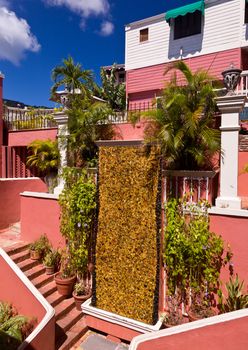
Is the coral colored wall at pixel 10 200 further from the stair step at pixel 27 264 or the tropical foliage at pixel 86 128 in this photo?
the tropical foliage at pixel 86 128

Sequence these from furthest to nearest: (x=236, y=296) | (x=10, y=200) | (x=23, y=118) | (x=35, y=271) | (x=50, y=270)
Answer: (x=23, y=118) → (x=10, y=200) → (x=50, y=270) → (x=35, y=271) → (x=236, y=296)

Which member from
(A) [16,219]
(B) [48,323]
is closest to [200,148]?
(B) [48,323]

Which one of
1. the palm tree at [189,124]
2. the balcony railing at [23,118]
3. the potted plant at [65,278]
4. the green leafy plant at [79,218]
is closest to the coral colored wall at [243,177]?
the palm tree at [189,124]

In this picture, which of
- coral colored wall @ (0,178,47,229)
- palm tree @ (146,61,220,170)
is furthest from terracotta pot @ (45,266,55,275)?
palm tree @ (146,61,220,170)

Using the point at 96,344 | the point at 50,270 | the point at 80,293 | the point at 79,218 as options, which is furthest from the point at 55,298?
the point at 79,218

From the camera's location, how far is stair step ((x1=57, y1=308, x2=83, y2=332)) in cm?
536

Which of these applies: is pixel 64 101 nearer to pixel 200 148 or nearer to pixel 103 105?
pixel 103 105

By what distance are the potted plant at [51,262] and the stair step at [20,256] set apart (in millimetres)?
564

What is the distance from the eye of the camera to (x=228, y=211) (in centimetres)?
456

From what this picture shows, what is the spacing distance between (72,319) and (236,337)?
12.1ft

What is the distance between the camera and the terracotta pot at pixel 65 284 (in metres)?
5.92

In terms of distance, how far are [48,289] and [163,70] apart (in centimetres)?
1080

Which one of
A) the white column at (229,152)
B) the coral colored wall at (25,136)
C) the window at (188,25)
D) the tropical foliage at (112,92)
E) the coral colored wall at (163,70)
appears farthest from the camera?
the tropical foliage at (112,92)

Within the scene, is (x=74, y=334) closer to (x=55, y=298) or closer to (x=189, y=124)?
(x=55, y=298)
